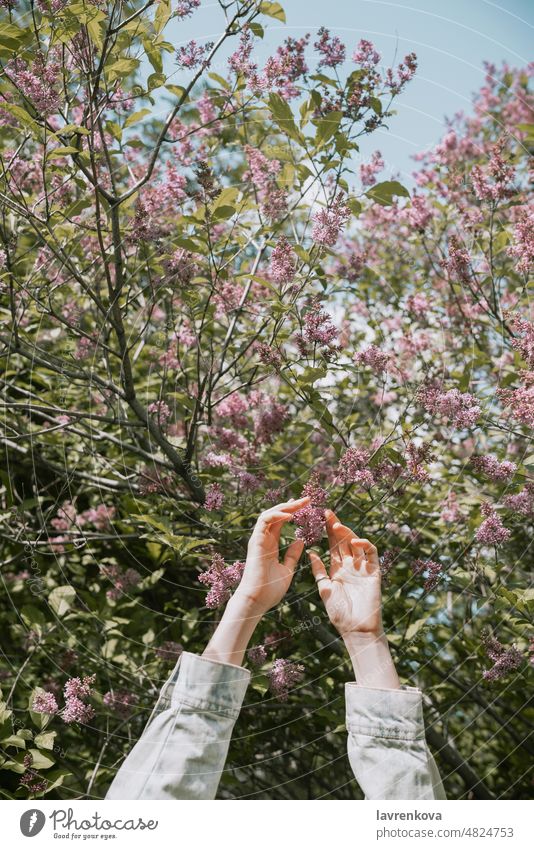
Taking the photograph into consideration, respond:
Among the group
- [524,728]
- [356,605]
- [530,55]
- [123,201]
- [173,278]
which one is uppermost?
[530,55]

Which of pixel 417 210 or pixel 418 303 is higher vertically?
pixel 417 210

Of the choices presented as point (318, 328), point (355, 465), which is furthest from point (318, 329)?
point (355, 465)

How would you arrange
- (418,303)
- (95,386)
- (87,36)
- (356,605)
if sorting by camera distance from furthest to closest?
(418,303)
(95,386)
(87,36)
(356,605)

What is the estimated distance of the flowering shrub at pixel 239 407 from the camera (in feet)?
5.93

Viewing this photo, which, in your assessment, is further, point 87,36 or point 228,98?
point 228,98

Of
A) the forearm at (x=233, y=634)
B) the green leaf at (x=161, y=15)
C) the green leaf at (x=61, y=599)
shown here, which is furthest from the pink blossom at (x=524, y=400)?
the green leaf at (x=61, y=599)

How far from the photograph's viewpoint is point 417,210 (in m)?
2.49

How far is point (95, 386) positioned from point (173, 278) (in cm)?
40

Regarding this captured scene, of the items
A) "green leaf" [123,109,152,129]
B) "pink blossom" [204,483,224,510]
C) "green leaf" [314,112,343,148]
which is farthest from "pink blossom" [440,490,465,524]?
"green leaf" [123,109,152,129]

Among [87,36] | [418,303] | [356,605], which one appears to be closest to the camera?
[356,605]

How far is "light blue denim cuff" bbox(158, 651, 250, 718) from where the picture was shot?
133 centimetres

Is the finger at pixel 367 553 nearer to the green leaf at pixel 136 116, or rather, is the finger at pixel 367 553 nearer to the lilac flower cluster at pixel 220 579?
the lilac flower cluster at pixel 220 579
